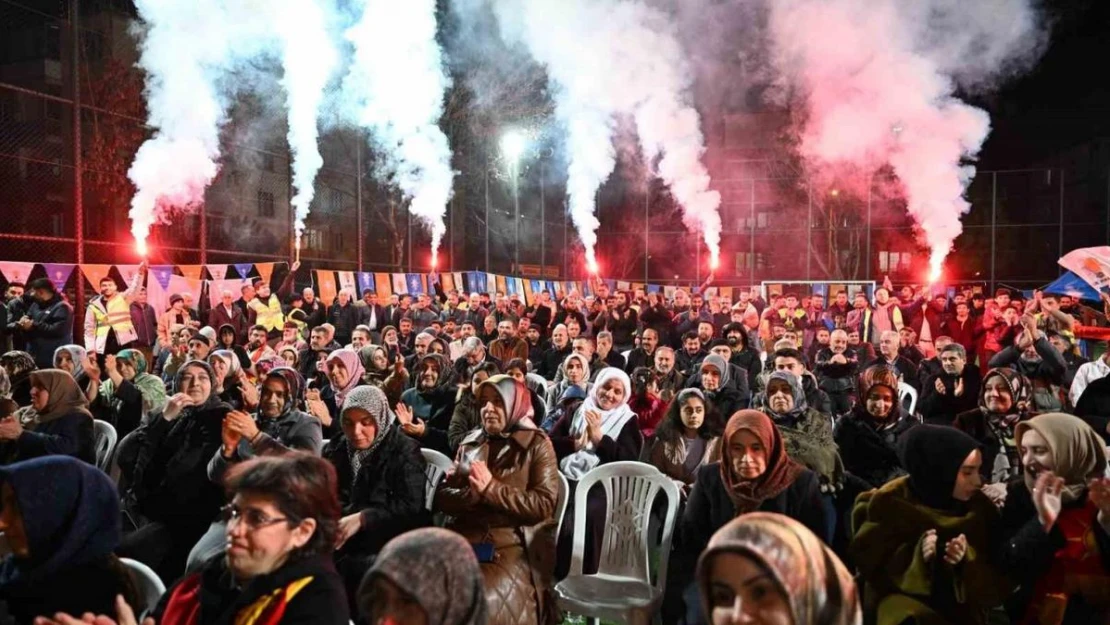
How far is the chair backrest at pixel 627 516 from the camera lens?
4.12 metres

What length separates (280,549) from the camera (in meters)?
2.27

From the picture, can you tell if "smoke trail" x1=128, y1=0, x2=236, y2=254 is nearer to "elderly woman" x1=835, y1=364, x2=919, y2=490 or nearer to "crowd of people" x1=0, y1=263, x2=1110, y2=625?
"crowd of people" x1=0, y1=263, x2=1110, y2=625

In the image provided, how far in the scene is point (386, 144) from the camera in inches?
805

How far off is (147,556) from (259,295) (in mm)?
8110

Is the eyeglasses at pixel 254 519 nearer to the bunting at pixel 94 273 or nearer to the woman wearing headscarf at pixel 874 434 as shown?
the woman wearing headscarf at pixel 874 434

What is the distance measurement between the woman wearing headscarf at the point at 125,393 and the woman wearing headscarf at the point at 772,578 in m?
5.44

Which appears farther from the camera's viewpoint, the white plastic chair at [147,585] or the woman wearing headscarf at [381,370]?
the woman wearing headscarf at [381,370]

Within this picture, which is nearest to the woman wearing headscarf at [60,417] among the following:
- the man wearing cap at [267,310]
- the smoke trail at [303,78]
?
the man wearing cap at [267,310]

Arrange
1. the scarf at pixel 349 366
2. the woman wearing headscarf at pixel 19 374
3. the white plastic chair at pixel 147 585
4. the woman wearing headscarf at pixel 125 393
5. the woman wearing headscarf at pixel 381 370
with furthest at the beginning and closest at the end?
the woman wearing headscarf at pixel 381 370 → the scarf at pixel 349 366 → the woman wearing headscarf at pixel 125 393 → the woman wearing headscarf at pixel 19 374 → the white plastic chair at pixel 147 585

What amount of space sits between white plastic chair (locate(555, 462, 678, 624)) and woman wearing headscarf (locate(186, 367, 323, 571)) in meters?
1.51

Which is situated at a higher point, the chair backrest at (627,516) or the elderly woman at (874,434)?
the elderly woman at (874,434)

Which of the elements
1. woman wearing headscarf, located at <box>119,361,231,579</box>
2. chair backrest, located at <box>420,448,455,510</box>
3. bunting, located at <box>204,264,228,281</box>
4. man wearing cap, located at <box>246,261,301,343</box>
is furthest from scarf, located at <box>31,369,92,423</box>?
bunting, located at <box>204,264,228,281</box>

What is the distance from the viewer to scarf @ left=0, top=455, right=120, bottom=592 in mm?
2393

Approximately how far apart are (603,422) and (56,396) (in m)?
3.54
